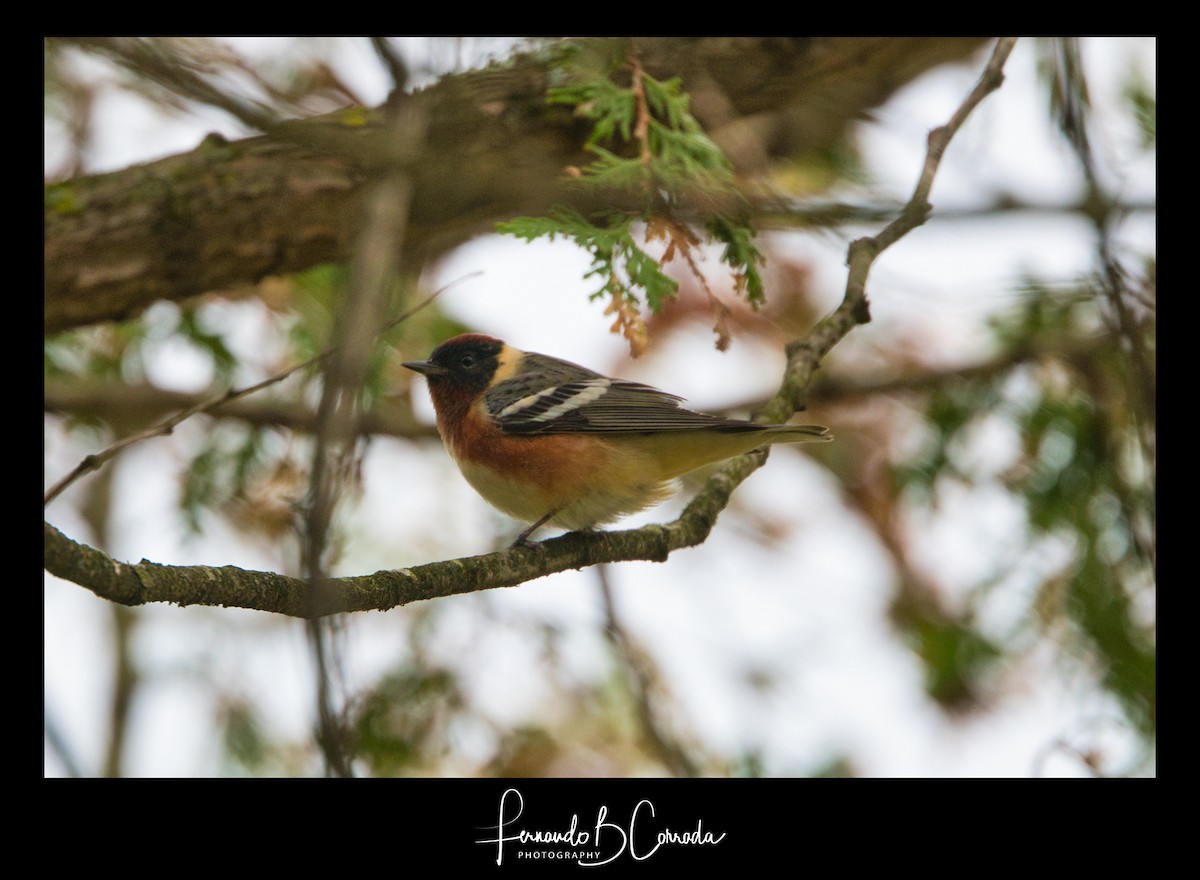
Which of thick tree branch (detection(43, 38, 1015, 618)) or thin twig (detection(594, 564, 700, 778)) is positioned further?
thin twig (detection(594, 564, 700, 778))

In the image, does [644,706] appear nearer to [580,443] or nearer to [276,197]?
[580,443]

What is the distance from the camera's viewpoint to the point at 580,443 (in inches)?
183

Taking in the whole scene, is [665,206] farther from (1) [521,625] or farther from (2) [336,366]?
(1) [521,625]

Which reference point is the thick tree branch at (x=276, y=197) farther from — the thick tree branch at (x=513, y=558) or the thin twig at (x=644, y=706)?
the thin twig at (x=644, y=706)

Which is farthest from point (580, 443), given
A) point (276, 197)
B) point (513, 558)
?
point (276, 197)

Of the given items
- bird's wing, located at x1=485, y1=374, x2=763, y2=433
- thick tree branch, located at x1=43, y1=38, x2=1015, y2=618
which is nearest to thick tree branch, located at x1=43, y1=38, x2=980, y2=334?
bird's wing, located at x1=485, y1=374, x2=763, y2=433

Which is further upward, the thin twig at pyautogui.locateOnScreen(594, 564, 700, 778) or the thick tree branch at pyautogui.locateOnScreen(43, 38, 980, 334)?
the thick tree branch at pyautogui.locateOnScreen(43, 38, 980, 334)

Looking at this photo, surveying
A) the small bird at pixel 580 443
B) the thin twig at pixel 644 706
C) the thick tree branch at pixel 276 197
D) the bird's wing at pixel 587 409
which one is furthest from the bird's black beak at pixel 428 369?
the thin twig at pixel 644 706

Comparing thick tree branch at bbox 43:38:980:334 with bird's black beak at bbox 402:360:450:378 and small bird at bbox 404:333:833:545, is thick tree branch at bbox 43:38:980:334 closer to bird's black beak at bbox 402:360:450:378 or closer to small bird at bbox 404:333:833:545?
bird's black beak at bbox 402:360:450:378

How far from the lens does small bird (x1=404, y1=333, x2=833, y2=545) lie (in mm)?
4523

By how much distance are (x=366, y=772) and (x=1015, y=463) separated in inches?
156

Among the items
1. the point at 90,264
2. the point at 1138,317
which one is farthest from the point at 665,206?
the point at 90,264

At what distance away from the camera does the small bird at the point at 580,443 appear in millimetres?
4523
